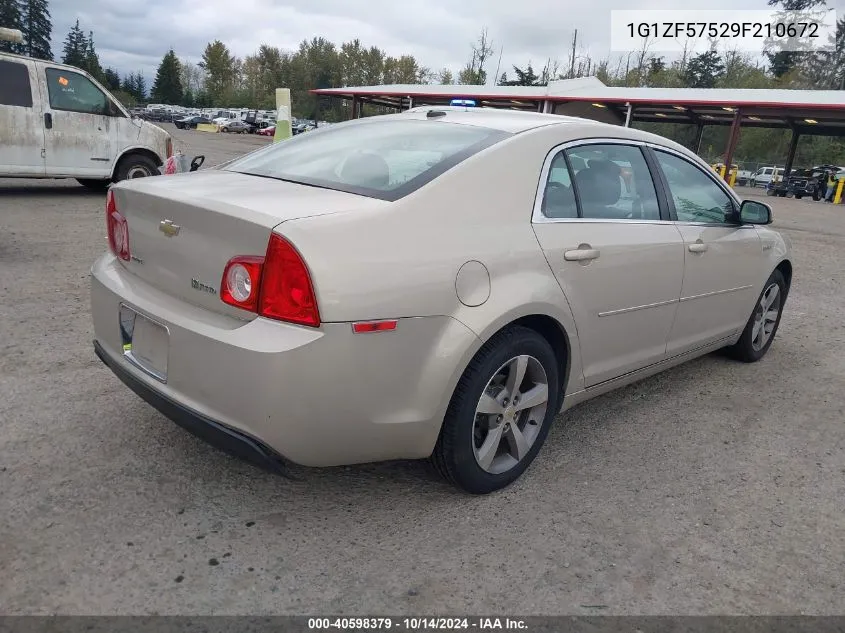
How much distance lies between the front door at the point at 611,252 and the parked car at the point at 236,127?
59.6 meters

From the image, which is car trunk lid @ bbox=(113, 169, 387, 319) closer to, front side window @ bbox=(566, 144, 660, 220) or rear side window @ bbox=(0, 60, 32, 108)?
front side window @ bbox=(566, 144, 660, 220)

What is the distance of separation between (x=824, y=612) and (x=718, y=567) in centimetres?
34

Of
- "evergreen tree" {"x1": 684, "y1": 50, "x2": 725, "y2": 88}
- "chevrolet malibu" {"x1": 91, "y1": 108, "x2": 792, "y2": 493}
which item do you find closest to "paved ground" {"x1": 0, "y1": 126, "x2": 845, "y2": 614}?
"chevrolet malibu" {"x1": 91, "y1": 108, "x2": 792, "y2": 493}

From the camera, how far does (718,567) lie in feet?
8.20

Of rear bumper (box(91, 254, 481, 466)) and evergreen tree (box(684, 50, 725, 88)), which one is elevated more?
evergreen tree (box(684, 50, 725, 88))

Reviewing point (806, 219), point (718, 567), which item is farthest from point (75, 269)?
point (806, 219)

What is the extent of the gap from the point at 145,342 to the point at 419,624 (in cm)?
144

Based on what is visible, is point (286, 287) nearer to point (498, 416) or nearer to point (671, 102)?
point (498, 416)

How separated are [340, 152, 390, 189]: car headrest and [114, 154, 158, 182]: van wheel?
28.3ft

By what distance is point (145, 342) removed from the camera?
262cm

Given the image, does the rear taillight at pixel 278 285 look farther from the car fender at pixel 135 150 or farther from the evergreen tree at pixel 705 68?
the evergreen tree at pixel 705 68

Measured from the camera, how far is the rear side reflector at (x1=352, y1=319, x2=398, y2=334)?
7.35 ft

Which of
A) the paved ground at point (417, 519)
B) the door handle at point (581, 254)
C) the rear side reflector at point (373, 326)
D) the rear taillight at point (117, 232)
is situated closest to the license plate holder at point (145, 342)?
the rear taillight at point (117, 232)

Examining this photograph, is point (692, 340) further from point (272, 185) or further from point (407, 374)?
point (272, 185)
